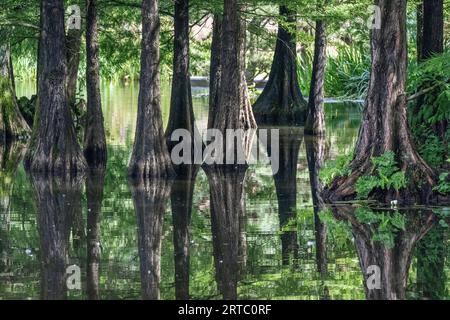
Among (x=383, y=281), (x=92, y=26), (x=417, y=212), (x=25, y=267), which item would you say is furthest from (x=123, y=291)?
(x=92, y=26)

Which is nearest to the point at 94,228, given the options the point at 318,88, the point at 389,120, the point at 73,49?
the point at 389,120

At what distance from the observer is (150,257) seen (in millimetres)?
14219

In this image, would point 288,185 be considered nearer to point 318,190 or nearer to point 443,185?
point 318,190

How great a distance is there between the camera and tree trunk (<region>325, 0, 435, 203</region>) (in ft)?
60.0

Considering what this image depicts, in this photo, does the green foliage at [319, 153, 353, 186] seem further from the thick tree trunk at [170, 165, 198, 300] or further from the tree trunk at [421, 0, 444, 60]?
the tree trunk at [421, 0, 444, 60]

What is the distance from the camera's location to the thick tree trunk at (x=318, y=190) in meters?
14.3

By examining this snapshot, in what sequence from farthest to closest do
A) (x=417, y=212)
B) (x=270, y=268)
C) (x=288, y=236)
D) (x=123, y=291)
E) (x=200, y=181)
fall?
(x=200, y=181)
(x=417, y=212)
(x=288, y=236)
(x=270, y=268)
(x=123, y=291)

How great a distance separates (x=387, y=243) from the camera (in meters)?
15.0

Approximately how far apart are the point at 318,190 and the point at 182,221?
4.25 metres

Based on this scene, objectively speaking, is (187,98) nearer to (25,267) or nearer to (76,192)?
(76,192)

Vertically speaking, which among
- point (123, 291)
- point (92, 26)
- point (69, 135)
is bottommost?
point (123, 291)

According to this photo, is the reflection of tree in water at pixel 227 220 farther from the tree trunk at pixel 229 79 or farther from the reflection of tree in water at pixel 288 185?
the tree trunk at pixel 229 79

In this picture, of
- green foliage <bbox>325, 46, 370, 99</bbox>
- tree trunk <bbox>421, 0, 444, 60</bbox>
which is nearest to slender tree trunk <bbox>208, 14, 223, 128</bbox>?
tree trunk <bbox>421, 0, 444, 60</bbox>

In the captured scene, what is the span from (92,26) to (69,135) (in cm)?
361
